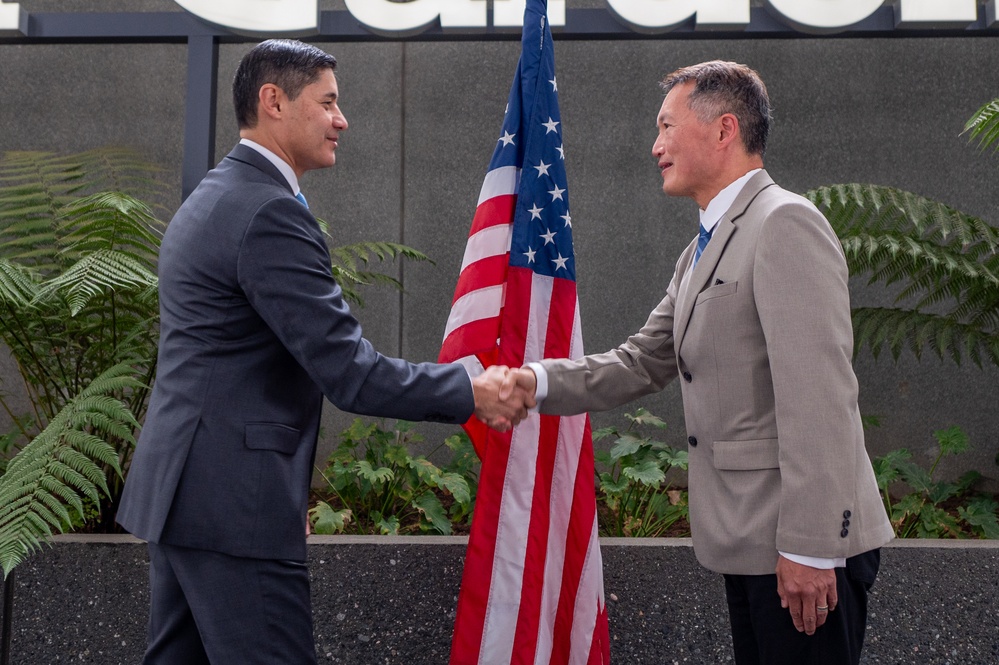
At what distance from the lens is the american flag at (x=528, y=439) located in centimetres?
281

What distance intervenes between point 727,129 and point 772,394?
2.29 ft

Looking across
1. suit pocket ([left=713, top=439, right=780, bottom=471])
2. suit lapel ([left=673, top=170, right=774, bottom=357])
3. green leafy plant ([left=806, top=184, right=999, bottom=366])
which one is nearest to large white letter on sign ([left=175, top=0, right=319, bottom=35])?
green leafy plant ([left=806, top=184, right=999, bottom=366])

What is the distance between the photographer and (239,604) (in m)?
1.88

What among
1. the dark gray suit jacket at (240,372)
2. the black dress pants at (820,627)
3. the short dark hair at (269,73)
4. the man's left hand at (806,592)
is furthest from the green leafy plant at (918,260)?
the dark gray suit jacket at (240,372)

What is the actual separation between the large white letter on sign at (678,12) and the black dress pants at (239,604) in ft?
9.93

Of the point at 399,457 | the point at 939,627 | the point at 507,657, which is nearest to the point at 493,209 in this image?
the point at 399,457

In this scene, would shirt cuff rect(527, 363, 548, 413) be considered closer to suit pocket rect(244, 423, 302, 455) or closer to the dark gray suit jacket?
the dark gray suit jacket

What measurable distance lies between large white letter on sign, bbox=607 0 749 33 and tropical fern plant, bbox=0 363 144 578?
267cm

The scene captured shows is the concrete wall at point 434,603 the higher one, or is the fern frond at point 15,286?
the fern frond at point 15,286

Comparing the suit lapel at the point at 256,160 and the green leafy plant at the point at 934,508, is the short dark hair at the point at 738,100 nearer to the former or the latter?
the suit lapel at the point at 256,160

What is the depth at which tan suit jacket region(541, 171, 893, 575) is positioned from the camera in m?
1.80

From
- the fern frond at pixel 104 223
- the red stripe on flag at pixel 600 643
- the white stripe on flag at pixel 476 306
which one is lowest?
the red stripe on flag at pixel 600 643

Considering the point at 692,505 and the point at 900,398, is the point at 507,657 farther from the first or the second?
the point at 900,398

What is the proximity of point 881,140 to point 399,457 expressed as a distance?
3233mm
